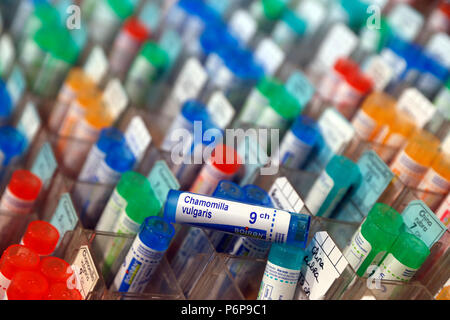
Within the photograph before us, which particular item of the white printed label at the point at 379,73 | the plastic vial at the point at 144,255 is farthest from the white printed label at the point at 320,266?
the white printed label at the point at 379,73

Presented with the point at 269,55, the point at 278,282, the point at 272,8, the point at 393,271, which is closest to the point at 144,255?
the point at 278,282

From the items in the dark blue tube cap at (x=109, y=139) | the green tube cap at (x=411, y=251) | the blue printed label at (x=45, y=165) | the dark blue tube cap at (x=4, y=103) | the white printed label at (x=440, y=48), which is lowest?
the dark blue tube cap at (x=4, y=103)

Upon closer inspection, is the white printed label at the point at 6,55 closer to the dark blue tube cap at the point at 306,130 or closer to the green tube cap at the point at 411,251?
the dark blue tube cap at the point at 306,130

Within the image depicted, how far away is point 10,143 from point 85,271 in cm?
54

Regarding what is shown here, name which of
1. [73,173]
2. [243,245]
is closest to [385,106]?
[243,245]

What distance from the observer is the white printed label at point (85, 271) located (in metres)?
1.09

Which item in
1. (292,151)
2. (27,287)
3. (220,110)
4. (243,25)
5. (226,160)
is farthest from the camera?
(243,25)

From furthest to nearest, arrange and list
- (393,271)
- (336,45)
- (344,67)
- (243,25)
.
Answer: (243,25), (336,45), (344,67), (393,271)

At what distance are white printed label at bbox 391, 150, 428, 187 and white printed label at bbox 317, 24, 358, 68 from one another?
0.62 metres

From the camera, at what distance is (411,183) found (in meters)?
1.31

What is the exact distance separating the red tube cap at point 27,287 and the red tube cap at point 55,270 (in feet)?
0.11

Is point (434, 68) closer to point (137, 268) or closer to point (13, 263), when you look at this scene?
point (137, 268)

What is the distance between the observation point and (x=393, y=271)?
44.0 inches

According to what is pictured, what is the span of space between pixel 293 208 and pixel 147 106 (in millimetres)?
805
